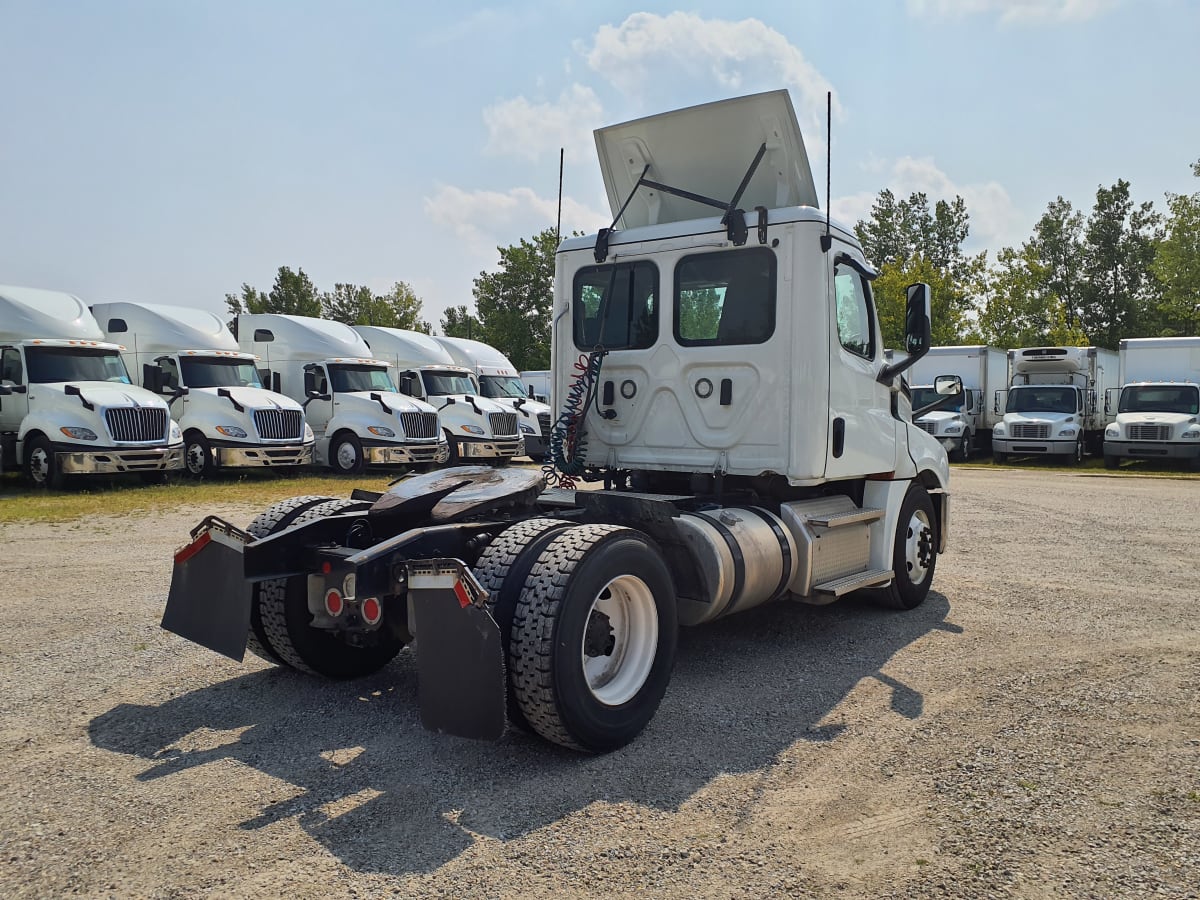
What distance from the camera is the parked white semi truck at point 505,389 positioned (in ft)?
72.9

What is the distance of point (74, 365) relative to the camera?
15.9m

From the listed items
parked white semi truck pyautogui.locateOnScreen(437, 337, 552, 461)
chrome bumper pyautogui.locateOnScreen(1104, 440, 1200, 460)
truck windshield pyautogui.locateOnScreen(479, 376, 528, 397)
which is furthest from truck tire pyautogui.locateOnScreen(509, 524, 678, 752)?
chrome bumper pyautogui.locateOnScreen(1104, 440, 1200, 460)

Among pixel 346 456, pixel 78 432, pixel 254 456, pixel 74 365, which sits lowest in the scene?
pixel 346 456

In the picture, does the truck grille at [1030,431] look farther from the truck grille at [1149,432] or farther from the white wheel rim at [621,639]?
the white wheel rim at [621,639]

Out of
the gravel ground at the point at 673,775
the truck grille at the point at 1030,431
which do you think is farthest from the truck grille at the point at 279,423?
the truck grille at the point at 1030,431

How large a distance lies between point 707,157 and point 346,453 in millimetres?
14358

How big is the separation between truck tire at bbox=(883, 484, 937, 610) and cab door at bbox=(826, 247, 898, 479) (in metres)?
0.50

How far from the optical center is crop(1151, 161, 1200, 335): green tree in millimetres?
40688

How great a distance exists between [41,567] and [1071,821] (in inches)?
337

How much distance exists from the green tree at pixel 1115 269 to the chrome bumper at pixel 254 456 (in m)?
51.9

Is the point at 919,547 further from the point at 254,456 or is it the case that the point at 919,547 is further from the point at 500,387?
the point at 500,387

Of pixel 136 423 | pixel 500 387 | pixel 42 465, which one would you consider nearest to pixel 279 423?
pixel 136 423

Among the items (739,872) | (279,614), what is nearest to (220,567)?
(279,614)

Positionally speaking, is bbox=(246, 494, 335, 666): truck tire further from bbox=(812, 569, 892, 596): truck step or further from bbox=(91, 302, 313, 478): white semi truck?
bbox=(91, 302, 313, 478): white semi truck
